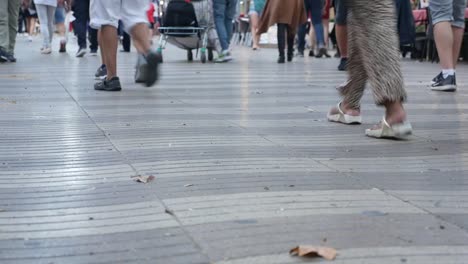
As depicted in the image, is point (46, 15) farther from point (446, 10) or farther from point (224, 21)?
point (446, 10)

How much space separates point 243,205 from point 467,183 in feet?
4.05

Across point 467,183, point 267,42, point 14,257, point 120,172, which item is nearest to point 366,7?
point 467,183

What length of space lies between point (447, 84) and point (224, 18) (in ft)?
21.1

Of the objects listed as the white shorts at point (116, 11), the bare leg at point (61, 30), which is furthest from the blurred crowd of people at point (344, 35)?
the bare leg at point (61, 30)

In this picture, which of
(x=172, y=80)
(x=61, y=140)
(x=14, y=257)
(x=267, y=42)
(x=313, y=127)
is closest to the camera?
(x=14, y=257)

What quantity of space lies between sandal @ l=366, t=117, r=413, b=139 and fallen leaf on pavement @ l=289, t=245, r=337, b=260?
2.49 metres

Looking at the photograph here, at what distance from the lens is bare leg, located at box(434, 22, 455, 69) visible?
7.95 m

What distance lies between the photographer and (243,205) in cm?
336

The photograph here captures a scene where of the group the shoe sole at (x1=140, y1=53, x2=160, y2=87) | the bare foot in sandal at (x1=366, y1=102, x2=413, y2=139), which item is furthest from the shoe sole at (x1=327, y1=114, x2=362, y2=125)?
the shoe sole at (x1=140, y1=53, x2=160, y2=87)

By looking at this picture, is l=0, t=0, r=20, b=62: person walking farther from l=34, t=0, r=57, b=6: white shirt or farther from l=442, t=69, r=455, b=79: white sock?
l=442, t=69, r=455, b=79: white sock

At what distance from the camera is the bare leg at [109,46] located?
7934 mm

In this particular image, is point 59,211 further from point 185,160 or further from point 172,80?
point 172,80

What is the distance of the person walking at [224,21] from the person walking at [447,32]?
19.3 ft

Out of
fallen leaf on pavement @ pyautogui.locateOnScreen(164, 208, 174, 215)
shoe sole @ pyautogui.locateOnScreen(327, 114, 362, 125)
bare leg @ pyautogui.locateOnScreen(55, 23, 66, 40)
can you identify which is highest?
fallen leaf on pavement @ pyautogui.locateOnScreen(164, 208, 174, 215)
